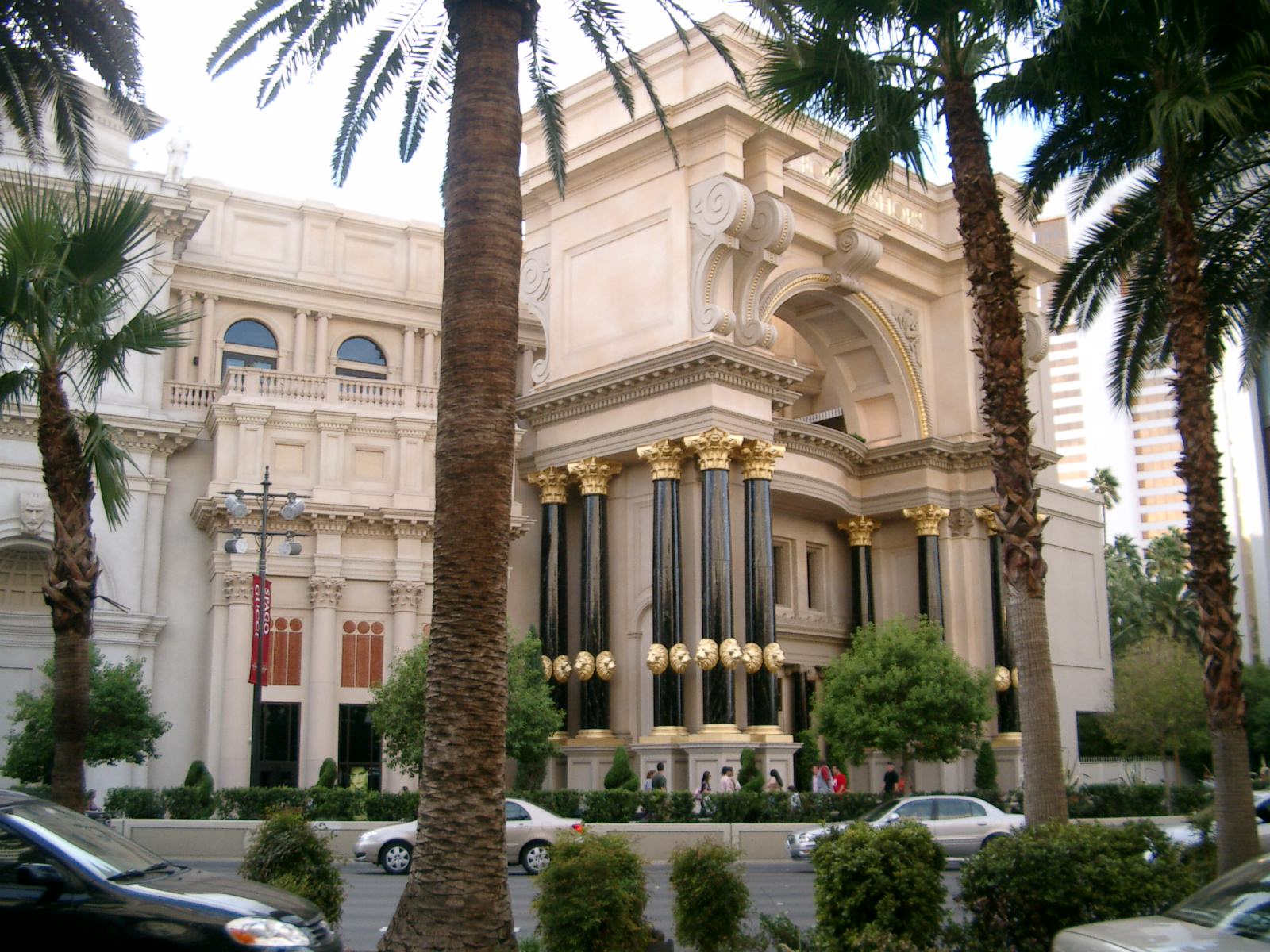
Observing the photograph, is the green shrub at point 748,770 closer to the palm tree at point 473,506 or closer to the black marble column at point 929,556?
the black marble column at point 929,556

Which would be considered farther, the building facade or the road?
the building facade

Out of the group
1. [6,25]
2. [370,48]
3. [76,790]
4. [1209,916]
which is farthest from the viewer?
[6,25]

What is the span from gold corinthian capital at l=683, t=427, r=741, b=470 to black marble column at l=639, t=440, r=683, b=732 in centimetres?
75

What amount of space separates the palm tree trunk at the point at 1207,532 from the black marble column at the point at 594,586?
20384 mm

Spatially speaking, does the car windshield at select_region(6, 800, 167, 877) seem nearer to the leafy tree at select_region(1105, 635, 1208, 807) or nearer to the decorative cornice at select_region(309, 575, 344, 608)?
the decorative cornice at select_region(309, 575, 344, 608)

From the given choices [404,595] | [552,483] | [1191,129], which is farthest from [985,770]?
[1191,129]

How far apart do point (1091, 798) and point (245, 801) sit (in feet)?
61.0

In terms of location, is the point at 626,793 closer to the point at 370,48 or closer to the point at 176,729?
the point at 176,729

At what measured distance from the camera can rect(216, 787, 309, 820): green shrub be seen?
25.8 m

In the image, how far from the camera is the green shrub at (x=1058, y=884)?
10.2m

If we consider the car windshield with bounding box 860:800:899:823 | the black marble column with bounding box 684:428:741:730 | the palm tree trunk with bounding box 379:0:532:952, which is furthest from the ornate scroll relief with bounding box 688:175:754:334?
the palm tree trunk with bounding box 379:0:532:952

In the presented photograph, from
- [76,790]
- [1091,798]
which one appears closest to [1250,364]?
[1091,798]

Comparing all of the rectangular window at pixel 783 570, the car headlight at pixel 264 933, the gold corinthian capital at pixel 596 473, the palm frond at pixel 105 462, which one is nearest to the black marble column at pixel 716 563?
the gold corinthian capital at pixel 596 473

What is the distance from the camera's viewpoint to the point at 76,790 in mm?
14891
